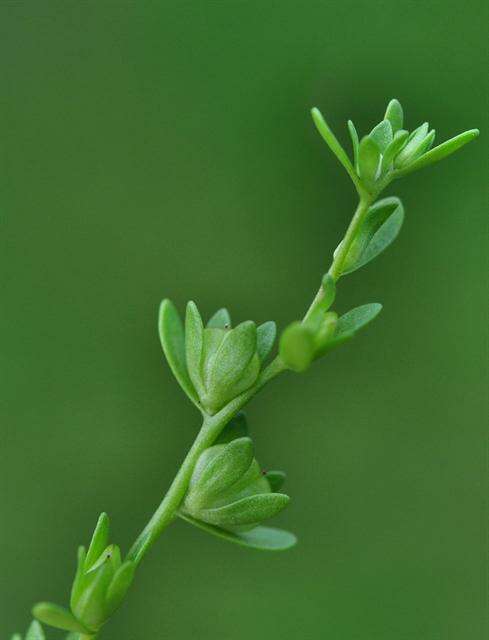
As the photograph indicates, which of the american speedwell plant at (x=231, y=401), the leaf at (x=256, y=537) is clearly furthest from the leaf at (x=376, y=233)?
the leaf at (x=256, y=537)

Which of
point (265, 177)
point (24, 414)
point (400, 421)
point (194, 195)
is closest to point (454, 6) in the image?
point (265, 177)

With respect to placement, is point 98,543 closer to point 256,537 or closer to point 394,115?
point 256,537

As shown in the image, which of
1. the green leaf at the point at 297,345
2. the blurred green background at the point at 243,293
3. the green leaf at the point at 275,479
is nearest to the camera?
the green leaf at the point at 297,345

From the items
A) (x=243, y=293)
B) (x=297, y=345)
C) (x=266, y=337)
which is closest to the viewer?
(x=297, y=345)

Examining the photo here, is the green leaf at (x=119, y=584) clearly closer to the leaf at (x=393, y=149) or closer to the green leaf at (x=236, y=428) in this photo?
the green leaf at (x=236, y=428)

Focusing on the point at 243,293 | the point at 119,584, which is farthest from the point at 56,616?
the point at 243,293

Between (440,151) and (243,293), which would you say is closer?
(440,151)

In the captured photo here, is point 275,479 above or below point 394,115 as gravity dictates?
below

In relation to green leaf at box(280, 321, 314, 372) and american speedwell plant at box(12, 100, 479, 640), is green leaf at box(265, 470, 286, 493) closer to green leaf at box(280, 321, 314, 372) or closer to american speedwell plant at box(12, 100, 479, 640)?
american speedwell plant at box(12, 100, 479, 640)
